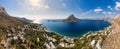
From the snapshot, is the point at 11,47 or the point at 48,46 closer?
the point at 11,47

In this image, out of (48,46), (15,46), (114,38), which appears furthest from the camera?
(114,38)

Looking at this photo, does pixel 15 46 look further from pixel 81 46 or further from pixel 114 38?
pixel 114 38

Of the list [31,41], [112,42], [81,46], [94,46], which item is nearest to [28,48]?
[31,41]

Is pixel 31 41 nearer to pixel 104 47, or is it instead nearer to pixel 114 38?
pixel 104 47

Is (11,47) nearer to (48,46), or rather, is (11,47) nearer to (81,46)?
(48,46)

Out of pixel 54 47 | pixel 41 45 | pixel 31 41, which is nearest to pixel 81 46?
pixel 54 47

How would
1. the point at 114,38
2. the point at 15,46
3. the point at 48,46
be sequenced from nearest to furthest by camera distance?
1. the point at 15,46
2. the point at 48,46
3. the point at 114,38

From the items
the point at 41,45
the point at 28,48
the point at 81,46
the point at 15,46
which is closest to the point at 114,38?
the point at 81,46

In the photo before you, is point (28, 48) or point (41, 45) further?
point (41, 45)
